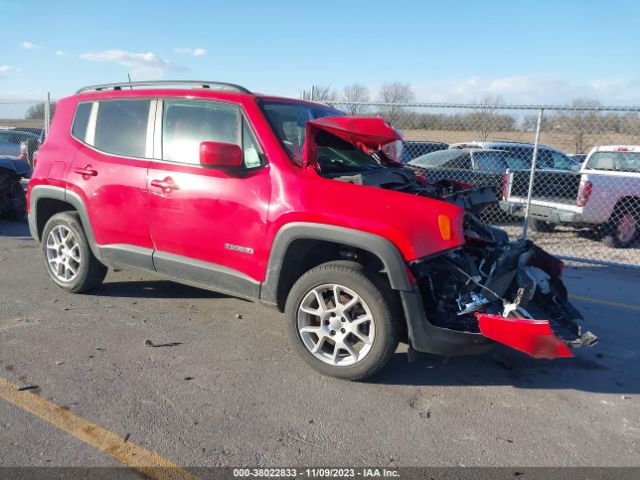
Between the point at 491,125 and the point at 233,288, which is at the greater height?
the point at 491,125

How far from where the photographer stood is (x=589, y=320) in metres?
5.10

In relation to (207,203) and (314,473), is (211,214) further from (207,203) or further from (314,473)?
(314,473)

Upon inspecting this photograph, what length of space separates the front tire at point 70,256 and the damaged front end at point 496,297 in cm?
320

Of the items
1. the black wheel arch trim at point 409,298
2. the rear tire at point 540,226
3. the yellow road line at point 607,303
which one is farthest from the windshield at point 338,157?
the rear tire at point 540,226

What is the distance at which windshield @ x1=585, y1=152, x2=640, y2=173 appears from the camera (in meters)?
9.25

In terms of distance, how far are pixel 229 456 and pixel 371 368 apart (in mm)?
1130

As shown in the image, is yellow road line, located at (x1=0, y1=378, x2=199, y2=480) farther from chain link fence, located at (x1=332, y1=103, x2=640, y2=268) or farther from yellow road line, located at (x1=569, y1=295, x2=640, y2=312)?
chain link fence, located at (x1=332, y1=103, x2=640, y2=268)

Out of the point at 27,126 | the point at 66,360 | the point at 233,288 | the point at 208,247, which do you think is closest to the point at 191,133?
the point at 208,247

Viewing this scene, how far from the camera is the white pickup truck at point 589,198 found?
8594 millimetres

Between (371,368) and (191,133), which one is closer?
(371,368)

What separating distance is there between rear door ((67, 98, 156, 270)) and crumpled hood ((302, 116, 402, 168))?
1441 mm

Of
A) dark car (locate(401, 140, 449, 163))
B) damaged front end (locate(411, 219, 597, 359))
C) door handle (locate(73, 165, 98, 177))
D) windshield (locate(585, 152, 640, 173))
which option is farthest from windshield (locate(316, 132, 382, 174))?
dark car (locate(401, 140, 449, 163))

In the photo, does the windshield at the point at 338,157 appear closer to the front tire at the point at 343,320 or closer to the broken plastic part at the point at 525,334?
the front tire at the point at 343,320

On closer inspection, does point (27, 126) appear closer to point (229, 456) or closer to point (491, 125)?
point (491, 125)
